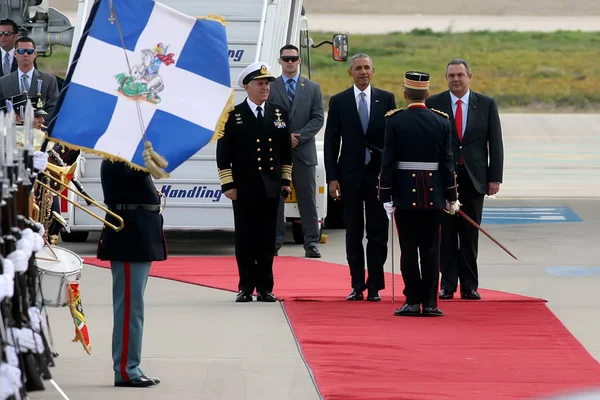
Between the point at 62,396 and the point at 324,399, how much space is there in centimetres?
134

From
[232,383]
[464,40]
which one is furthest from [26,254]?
[464,40]

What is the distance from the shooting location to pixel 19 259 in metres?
5.59

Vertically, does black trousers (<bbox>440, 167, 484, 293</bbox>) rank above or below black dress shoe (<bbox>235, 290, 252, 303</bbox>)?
above

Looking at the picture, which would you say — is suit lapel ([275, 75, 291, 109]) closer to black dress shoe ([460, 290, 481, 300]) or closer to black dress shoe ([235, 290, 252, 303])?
black dress shoe ([235, 290, 252, 303])

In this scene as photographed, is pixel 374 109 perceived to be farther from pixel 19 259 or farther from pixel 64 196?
pixel 19 259

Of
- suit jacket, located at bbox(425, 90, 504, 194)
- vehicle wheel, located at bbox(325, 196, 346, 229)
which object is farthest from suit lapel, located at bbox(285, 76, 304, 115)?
vehicle wheel, located at bbox(325, 196, 346, 229)

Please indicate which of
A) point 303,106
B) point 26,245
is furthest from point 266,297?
point 26,245

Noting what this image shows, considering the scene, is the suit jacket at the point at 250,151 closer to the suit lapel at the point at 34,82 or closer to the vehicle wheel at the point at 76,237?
the suit lapel at the point at 34,82

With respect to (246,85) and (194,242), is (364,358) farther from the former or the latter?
(194,242)

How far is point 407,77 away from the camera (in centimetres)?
985

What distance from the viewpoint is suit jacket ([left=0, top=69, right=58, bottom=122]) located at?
482 inches

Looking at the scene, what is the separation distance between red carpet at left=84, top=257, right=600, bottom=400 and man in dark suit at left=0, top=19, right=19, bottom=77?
308cm

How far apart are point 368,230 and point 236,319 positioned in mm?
1420

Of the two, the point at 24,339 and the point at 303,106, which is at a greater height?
the point at 303,106
